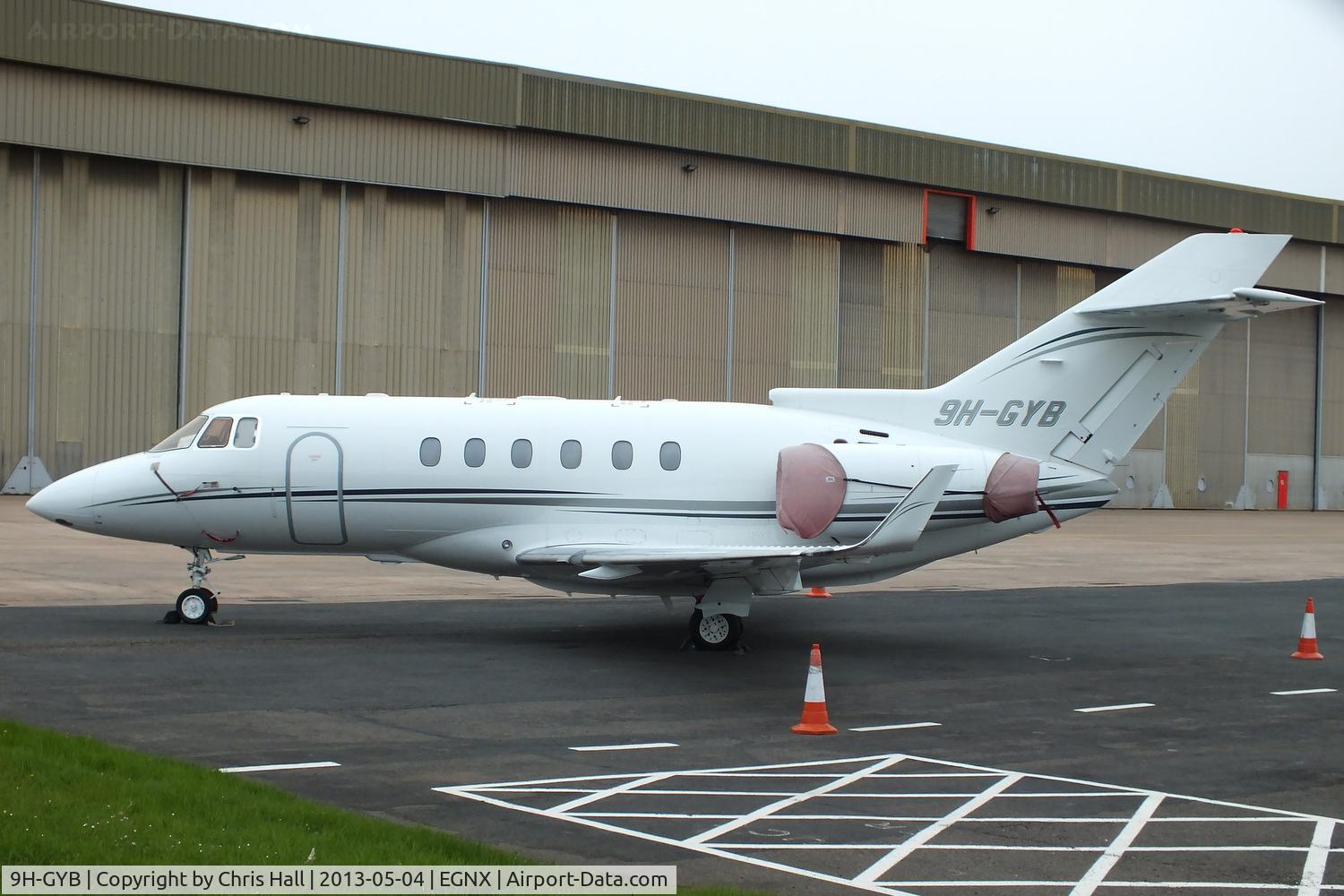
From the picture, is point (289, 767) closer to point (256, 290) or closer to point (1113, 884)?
point (1113, 884)

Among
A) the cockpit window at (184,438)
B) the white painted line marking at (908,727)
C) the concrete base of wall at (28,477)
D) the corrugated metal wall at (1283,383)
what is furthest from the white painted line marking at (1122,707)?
the corrugated metal wall at (1283,383)

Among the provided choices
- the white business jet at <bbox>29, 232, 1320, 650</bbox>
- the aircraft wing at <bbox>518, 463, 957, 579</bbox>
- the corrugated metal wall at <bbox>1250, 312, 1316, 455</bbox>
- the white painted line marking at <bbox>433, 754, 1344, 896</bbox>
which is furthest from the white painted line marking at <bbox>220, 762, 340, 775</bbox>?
the corrugated metal wall at <bbox>1250, 312, 1316, 455</bbox>

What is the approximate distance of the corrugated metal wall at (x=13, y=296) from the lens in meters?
39.6

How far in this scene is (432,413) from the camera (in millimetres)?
18328

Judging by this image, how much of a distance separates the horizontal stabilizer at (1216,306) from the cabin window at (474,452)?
8.14 metres

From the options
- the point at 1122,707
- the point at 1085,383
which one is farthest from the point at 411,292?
the point at 1122,707

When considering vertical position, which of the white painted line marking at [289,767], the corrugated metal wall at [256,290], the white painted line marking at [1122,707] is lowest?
the white painted line marking at [1122,707]

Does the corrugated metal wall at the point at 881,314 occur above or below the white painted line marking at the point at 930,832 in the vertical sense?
above

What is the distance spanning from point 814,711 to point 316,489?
318 inches

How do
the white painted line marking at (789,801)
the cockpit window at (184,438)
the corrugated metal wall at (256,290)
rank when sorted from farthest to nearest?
the corrugated metal wall at (256,290) → the cockpit window at (184,438) → the white painted line marking at (789,801)

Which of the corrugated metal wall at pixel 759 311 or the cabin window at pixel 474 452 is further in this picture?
the corrugated metal wall at pixel 759 311

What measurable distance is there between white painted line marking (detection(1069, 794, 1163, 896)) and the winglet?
5333 millimetres

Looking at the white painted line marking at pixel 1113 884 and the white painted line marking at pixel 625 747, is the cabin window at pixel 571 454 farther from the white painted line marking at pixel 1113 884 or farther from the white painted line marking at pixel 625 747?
the white painted line marking at pixel 1113 884

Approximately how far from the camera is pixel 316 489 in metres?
18.0
